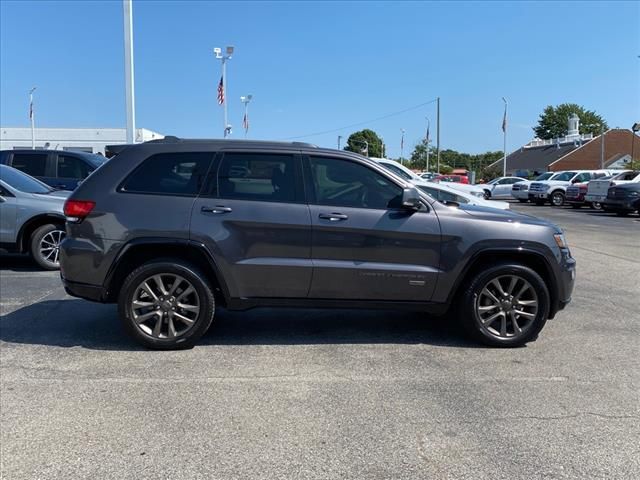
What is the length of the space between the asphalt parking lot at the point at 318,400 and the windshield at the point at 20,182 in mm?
3342

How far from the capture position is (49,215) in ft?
28.9

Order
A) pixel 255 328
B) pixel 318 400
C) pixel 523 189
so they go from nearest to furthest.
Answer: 1. pixel 318 400
2. pixel 255 328
3. pixel 523 189

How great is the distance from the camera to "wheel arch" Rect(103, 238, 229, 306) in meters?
5.07

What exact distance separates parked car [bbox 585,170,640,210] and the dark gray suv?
2095cm

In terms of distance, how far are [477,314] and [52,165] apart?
10634 millimetres

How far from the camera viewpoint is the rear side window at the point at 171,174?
520 centimetres

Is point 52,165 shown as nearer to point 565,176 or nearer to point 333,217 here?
point 333,217

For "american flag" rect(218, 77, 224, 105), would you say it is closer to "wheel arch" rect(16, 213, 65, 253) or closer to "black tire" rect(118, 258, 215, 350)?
"wheel arch" rect(16, 213, 65, 253)

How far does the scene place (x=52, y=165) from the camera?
12.7 m

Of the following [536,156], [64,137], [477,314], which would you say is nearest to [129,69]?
[477,314]

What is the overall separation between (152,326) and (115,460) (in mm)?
1999

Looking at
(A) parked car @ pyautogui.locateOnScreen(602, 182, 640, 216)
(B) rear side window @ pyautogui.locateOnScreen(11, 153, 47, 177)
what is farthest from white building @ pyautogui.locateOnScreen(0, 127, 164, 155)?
(B) rear side window @ pyautogui.locateOnScreen(11, 153, 47, 177)

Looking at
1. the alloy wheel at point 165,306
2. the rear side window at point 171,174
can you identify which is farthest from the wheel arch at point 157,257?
the rear side window at point 171,174

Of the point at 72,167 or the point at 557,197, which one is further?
the point at 557,197
